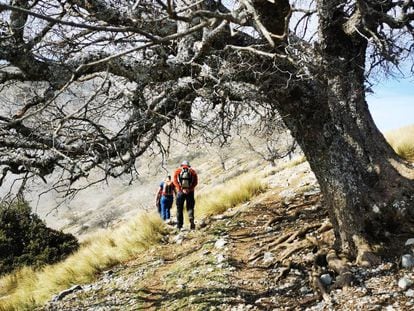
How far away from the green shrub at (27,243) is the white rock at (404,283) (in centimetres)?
1159

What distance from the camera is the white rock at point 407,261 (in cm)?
430

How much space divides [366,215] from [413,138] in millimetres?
7652

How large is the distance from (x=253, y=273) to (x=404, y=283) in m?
1.93

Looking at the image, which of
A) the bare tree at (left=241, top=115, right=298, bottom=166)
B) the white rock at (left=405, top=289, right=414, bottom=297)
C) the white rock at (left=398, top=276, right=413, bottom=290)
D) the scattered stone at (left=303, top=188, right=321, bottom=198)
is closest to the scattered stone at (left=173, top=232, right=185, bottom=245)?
the bare tree at (left=241, top=115, right=298, bottom=166)

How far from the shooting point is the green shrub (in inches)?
531

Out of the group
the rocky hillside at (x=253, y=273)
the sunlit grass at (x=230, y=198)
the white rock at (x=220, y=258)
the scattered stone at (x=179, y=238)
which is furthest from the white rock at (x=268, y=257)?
the sunlit grass at (x=230, y=198)

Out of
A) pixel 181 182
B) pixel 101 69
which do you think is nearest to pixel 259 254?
pixel 101 69

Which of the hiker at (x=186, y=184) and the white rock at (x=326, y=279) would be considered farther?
the hiker at (x=186, y=184)

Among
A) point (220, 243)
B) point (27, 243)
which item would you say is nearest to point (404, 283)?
point (220, 243)

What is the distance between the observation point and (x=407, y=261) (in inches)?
170

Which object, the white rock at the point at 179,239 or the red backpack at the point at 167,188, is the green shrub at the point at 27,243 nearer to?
the red backpack at the point at 167,188

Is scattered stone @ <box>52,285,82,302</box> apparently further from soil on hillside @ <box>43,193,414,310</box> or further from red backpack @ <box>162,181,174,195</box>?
red backpack @ <box>162,181,174,195</box>

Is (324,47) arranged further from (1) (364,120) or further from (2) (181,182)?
(2) (181,182)

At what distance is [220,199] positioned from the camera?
10.7m
